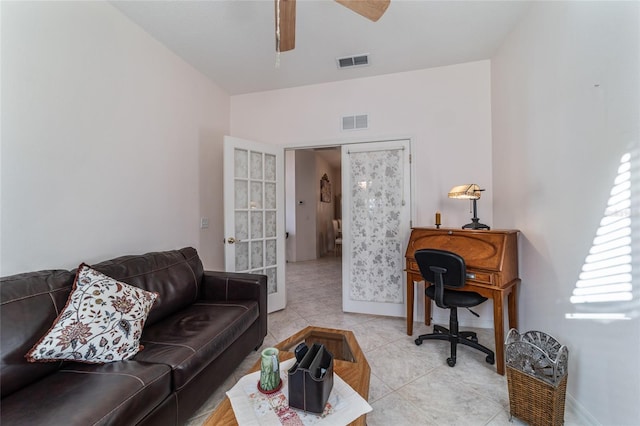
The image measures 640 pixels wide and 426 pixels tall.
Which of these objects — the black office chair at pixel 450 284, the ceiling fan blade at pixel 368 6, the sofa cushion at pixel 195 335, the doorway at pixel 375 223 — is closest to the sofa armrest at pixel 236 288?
the sofa cushion at pixel 195 335

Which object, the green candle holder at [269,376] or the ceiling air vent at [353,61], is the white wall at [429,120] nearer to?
the ceiling air vent at [353,61]

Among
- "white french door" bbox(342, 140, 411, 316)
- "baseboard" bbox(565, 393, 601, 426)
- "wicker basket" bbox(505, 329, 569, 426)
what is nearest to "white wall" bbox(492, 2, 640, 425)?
"baseboard" bbox(565, 393, 601, 426)

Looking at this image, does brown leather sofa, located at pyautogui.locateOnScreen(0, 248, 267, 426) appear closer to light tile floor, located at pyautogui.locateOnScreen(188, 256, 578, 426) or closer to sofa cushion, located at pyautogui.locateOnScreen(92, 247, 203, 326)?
sofa cushion, located at pyautogui.locateOnScreen(92, 247, 203, 326)

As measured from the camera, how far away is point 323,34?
2.40 meters

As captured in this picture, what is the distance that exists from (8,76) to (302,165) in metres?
5.41

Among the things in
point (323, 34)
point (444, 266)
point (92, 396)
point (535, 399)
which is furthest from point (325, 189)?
point (92, 396)

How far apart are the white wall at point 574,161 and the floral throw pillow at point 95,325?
→ 2.49 m

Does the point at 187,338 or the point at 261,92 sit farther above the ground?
the point at 261,92

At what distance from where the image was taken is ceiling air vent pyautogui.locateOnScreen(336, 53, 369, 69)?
2762 millimetres

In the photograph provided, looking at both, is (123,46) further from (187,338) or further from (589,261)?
(589,261)

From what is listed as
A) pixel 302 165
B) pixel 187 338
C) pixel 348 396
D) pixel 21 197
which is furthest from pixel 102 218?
pixel 302 165

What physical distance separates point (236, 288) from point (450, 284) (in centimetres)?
177

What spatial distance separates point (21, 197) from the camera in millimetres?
1541

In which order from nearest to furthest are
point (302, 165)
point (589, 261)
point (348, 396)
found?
1. point (348, 396)
2. point (589, 261)
3. point (302, 165)
